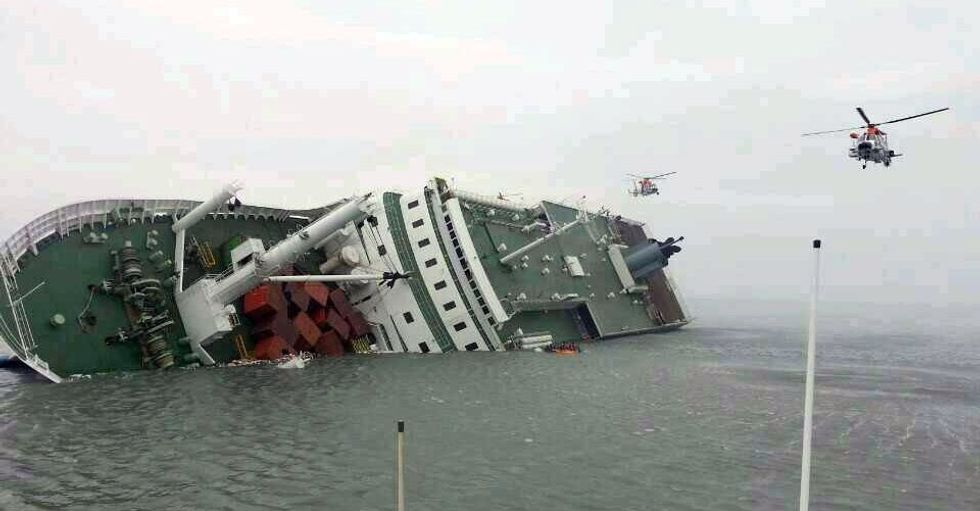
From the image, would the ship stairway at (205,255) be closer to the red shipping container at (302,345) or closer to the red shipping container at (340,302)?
the red shipping container at (302,345)

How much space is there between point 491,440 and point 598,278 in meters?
46.3

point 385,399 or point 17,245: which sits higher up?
point 17,245

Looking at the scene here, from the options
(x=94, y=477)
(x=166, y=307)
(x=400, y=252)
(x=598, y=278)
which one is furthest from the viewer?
(x=598, y=278)

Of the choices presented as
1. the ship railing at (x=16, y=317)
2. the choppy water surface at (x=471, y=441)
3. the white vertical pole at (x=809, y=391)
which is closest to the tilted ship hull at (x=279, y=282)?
the ship railing at (x=16, y=317)

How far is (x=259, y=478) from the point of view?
16.9m

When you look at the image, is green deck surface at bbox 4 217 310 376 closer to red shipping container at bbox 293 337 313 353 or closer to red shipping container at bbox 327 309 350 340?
red shipping container at bbox 293 337 313 353

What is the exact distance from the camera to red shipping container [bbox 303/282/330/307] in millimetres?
40375

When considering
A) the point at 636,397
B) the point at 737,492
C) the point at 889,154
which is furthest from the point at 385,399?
the point at 889,154

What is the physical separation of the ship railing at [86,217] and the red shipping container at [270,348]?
9115mm

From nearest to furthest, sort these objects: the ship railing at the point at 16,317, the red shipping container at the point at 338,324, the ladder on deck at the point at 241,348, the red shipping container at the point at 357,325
→ the ship railing at the point at 16,317, the ladder on deck at the point at 241,348, the red shipping container at the point at 338,324, the red shipping container at the point at 357,325

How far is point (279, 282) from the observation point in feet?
128

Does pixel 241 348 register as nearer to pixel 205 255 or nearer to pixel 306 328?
pixel 306 328

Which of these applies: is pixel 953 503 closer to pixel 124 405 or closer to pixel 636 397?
pixel 636 397

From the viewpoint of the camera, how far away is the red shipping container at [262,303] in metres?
37.0
